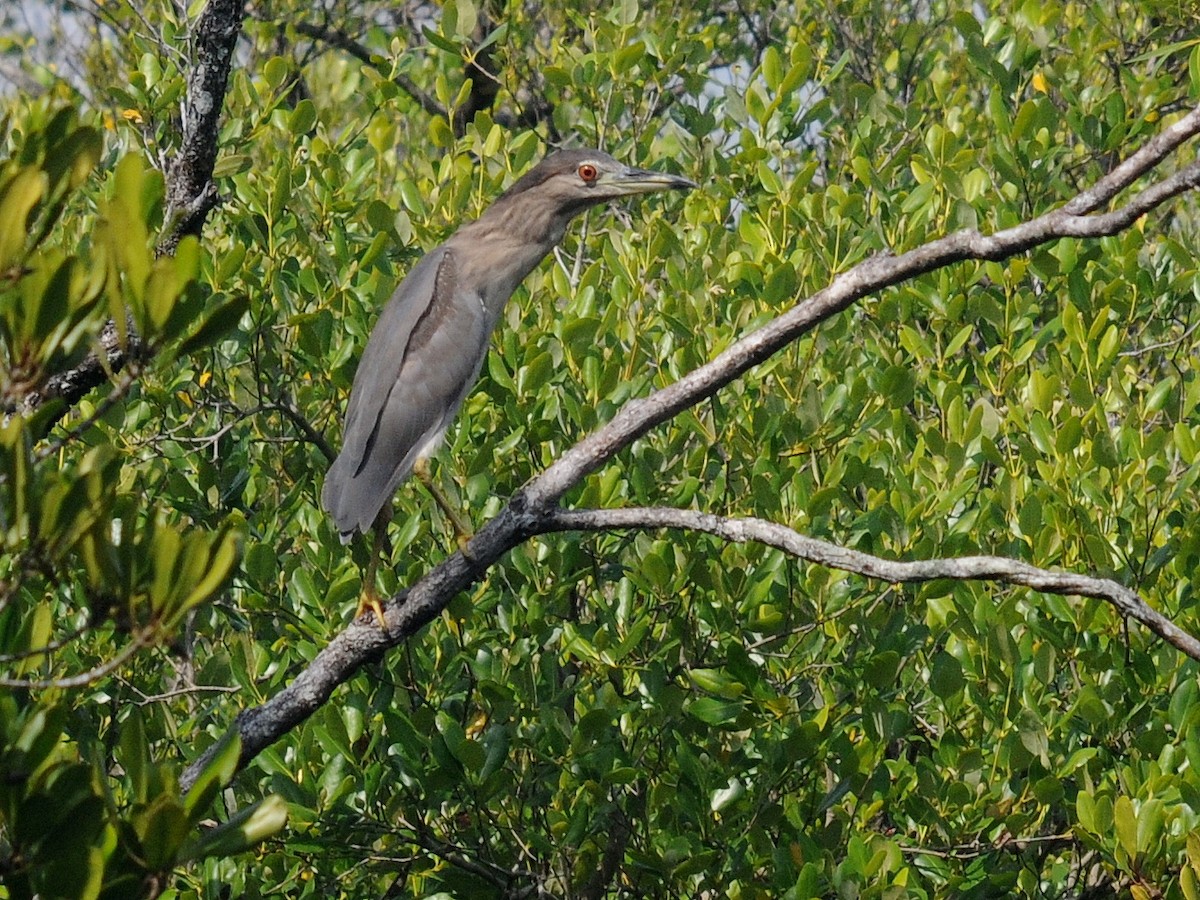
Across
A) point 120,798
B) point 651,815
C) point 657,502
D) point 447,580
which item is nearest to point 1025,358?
point 657,502

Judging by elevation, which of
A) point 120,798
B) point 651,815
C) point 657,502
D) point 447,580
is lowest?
point 651,815

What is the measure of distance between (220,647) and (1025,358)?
2.68 metres

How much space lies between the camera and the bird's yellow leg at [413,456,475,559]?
14.4ft

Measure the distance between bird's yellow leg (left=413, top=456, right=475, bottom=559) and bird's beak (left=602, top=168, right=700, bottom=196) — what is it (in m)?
1.52

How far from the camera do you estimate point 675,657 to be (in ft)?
14.6

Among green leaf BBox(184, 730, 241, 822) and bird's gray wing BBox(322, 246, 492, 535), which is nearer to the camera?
green leaf BBox(184, 730, 241, 822)

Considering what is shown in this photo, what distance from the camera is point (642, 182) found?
18.6ft

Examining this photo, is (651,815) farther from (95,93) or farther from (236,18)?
(95,93)

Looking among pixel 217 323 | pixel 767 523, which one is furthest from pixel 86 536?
pixel 767 523

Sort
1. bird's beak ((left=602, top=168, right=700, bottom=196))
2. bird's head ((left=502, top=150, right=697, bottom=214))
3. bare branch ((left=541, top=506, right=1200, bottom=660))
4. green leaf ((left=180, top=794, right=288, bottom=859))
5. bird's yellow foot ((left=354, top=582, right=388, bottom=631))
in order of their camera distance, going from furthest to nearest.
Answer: bird's head ((left=502, top=150, right=697, bottom=214))
bird's beak ((left=602, top=168, right=700, bottom=196))
bird's yellow foot ((left=354, top=582, right=388, bottom=631))
bare branch ((left=541, top=506, right=1200, bottom=660))
green leaf ((left=180, top=794, right=288, bottom=859))

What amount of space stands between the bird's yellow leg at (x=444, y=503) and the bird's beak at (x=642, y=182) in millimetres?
1515

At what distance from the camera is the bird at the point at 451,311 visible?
5.07m

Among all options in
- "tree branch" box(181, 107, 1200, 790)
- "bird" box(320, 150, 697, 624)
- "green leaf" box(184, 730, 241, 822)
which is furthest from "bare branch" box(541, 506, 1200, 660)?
"bird" box(320, 150, 697, 624)

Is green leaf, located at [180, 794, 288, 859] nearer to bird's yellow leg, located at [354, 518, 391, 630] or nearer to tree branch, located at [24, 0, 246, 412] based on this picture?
tree branch, located at [24, 0, 246, 412]
